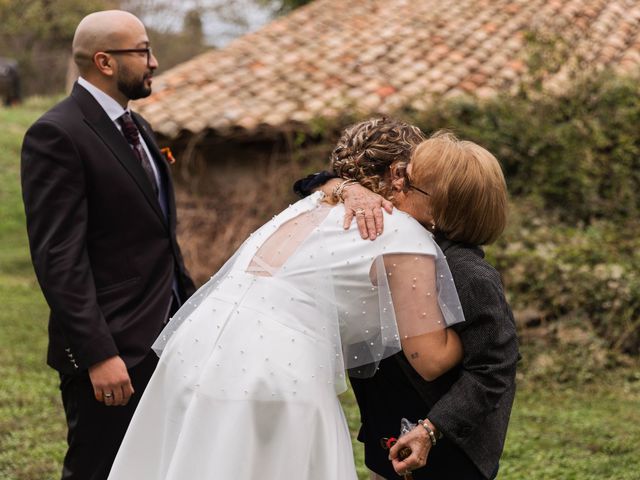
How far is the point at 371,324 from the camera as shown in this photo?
2.66 metres

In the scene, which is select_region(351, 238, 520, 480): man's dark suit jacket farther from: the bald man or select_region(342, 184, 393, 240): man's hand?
the bald man

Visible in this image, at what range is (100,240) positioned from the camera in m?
3.53

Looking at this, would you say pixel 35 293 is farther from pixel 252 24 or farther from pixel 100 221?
pixel 252 24

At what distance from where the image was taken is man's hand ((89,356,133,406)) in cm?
333

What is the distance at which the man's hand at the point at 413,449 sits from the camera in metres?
2.59

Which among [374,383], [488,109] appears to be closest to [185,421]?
[374,383]

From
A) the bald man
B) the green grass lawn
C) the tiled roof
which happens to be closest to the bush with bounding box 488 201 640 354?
the green grass lawn

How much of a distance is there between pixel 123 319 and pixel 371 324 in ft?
3.95

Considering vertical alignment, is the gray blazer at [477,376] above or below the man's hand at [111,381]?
above

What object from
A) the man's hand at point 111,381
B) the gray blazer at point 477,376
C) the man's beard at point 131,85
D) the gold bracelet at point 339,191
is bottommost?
the man's hand at point 111,381

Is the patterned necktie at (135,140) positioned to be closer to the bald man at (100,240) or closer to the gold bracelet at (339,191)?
the bald man at (100,240)

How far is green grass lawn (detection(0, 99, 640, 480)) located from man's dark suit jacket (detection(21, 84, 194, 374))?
2192 mm

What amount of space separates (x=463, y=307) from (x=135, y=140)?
169 cm

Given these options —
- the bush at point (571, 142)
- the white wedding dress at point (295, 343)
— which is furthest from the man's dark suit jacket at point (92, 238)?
the bush at point (571, 142)
